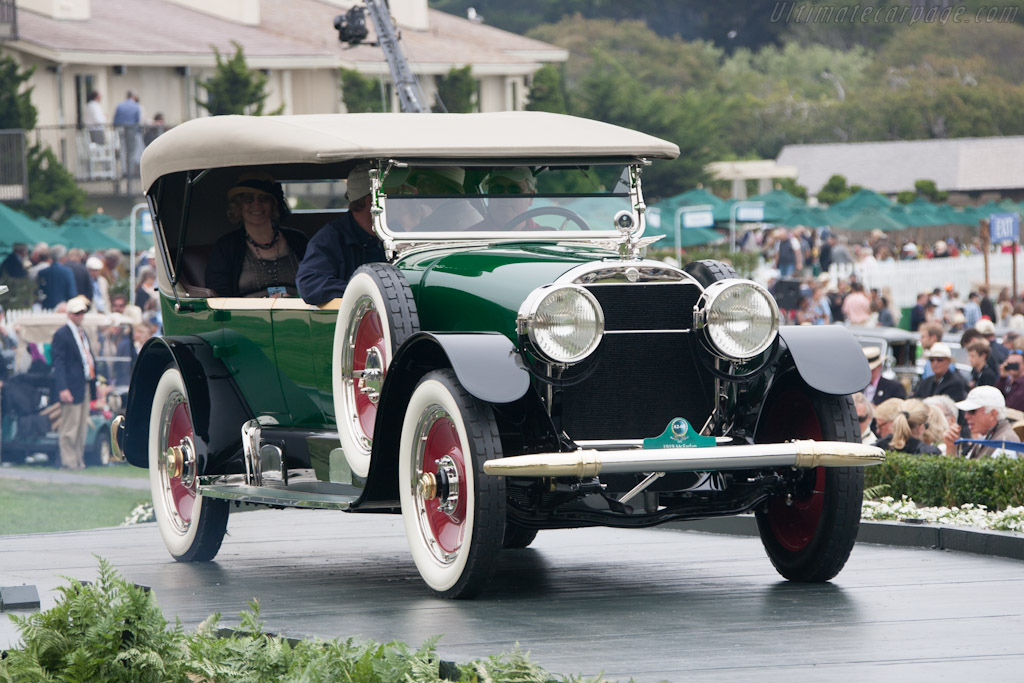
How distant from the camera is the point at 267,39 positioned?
1932 inches

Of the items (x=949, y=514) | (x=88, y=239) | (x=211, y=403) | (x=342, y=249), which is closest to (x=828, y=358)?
(x=949, y=514)

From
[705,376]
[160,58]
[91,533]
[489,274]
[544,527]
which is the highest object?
[160,58]

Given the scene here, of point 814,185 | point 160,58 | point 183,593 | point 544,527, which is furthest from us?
point 814,185

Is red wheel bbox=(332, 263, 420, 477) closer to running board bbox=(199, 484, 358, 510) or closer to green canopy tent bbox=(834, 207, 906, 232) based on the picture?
running board bbox=(199, 484, 358, 510)

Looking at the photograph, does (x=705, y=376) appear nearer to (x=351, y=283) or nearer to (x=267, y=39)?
(x=351, y=283)

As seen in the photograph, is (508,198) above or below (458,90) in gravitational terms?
below

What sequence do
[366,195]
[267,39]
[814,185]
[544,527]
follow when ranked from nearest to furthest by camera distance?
[544,527] → [366,195] → [267,39] → [814,185]

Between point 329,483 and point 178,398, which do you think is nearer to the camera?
point 329,483

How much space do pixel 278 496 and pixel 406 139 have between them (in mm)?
1768

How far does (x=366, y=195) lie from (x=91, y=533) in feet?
11.3

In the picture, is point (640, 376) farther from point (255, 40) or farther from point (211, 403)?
point (255, 40)

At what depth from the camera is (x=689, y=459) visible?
6355 mm

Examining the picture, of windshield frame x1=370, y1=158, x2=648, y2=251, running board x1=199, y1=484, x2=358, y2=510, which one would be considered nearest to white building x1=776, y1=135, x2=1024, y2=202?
windshield frame x1=370, y1=158, x2=648, y2=251

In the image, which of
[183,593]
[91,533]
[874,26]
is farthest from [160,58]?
[874,26]
